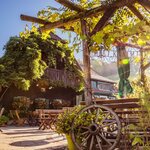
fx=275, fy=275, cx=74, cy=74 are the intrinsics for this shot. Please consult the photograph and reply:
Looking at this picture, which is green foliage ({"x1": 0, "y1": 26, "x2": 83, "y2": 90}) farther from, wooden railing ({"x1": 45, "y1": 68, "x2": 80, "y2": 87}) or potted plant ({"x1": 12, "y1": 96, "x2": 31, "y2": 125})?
potted plant ({"x1": 12, "y1": 96, "x2": 31, "y2": 125})

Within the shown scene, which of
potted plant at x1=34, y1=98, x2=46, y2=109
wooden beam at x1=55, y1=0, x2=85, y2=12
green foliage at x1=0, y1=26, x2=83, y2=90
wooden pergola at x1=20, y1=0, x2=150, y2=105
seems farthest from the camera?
potted plant at x1=34, y1=98, x2=46, y2=109

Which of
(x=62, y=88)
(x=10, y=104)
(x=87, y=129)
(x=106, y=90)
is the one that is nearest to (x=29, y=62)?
(x=10, y=104)

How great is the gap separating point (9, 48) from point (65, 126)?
15152 mm

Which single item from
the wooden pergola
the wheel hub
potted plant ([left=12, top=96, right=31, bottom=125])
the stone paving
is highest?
the wooden pergola

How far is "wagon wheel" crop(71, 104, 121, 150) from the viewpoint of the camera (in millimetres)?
4766

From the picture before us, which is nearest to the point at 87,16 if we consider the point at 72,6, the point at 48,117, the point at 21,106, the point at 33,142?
the point at 72,6

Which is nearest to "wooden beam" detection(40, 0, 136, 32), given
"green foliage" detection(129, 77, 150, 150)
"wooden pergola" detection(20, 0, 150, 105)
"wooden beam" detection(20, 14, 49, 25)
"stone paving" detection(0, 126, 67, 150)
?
"wooden pergola" detection(20, 0, 150, 105)

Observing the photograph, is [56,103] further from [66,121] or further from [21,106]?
[66,121]

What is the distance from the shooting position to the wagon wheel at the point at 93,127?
4.77 metres

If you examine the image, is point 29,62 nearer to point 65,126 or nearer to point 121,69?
point 121,69

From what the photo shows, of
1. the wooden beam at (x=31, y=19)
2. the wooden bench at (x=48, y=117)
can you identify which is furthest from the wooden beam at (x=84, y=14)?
the wooden bench at (x=48, y=117)

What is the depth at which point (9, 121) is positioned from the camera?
18.0 metres

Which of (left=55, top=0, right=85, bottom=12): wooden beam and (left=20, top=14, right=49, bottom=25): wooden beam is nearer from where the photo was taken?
(left=55, top=0, right=85, bottom=12): wooden beam

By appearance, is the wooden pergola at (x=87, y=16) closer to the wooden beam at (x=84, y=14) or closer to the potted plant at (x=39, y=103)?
the wooden beam at (x=84, y=14)
